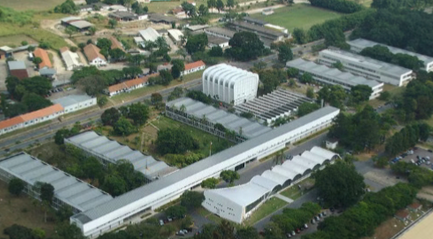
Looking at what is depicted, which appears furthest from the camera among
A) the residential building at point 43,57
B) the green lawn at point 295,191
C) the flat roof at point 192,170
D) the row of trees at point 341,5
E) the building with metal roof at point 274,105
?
the row of trees at point 341,5

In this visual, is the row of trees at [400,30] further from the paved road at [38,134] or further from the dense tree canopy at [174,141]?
the dense tree canopy at [174,141]

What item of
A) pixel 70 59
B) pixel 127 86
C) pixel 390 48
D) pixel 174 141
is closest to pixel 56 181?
pixel 174 141

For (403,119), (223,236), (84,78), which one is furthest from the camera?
(84,78)

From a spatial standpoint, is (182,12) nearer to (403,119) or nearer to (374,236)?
(403,119)

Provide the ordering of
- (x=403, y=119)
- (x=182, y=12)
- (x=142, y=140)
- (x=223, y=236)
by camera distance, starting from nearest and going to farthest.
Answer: (x=223, y=236), (x=142, y=140), (x=403, y=119), (x=182, y=12)

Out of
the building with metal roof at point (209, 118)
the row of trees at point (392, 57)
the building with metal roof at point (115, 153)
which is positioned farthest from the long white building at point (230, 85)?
the row of trees at point (392, 57)

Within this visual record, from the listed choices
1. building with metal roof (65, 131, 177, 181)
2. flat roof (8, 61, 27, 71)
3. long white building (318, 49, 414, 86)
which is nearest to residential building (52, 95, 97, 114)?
building with metal roof (65, 131, 177, 181)

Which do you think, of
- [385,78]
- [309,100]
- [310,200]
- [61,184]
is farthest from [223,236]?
[385,78]
